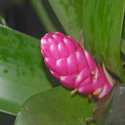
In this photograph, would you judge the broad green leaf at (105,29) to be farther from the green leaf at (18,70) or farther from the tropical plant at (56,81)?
the green leaf at (18,70)

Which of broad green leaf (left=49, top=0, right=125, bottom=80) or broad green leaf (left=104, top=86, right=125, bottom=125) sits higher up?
broad green leaf (left=49, top=0, right=125, bottom=80)

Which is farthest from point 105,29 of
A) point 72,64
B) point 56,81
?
point 56,81

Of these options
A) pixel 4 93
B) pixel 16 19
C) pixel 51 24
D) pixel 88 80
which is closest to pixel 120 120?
pixel 88 80

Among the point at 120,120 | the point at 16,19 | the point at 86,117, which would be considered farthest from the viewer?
the point at 16,19

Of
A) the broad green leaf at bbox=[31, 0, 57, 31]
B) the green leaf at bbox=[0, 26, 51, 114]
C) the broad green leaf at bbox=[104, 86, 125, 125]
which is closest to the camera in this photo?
the broad green leaf at bbox=[104, 86, 125, 125]

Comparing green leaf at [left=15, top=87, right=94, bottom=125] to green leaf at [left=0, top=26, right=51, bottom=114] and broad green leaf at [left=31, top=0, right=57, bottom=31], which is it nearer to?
green leaf at [left=0, top=26, right=51, bottom=114]

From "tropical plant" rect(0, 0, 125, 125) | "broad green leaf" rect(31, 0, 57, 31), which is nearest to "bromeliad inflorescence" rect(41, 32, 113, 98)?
"tropical plant" rect(0, 0, 125, 125)

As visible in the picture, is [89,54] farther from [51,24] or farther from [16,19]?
[16,19]
